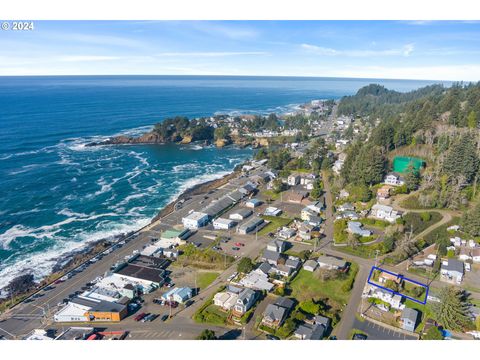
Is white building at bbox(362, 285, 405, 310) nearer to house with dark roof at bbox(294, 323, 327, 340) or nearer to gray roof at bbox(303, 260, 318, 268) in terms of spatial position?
gray roof at bbox(303, 260, 318, 268)

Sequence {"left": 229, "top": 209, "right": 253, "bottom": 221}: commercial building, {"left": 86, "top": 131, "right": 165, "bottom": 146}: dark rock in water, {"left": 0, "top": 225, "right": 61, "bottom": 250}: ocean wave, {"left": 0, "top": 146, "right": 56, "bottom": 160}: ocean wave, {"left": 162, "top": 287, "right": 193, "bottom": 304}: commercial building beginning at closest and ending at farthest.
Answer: {"left": 162, "top": 287, "right": 193, "bottom": 304}: commercial building
{"left": 0, "top": 225, "right": 61, "bottom": 250}: ocean wave
{"left": 229, "top": 209, "right": 253, "bottom": 221}: commercial building
{"left": 0, "top": 146, "right": 56, "bottom": 160}: ocean wave
{"left": 86, "top": 131, "right": 165, "bottom": 146}: dark rock in water

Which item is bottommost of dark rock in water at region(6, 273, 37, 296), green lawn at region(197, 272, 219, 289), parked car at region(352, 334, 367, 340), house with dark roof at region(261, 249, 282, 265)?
dark rock in water at region(6, 273, 37, 296)

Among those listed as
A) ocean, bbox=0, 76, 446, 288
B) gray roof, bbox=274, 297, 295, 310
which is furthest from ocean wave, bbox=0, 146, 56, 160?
gray roof, bbox=274, 297, 295, 310

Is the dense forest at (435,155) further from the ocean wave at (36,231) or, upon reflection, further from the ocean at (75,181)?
the ocean wave at (36,231)

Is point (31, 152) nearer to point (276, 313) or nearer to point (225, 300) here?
point (225, 300)

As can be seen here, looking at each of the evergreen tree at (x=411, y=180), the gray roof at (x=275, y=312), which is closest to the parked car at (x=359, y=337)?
the gray roof at (x=275, y=312)

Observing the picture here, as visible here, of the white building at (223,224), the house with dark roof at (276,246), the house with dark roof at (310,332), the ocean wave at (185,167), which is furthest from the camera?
the ocean wave at (185,167)

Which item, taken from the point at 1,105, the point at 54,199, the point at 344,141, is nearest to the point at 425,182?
the point at 344,141
